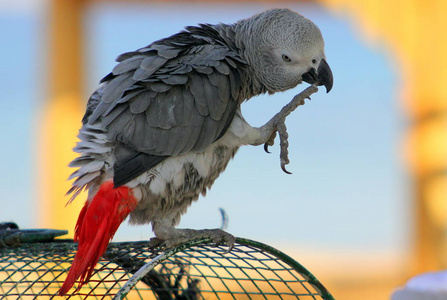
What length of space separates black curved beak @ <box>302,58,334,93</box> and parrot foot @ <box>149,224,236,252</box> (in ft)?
1.46

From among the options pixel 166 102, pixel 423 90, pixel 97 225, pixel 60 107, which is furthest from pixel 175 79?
pixel 423 90

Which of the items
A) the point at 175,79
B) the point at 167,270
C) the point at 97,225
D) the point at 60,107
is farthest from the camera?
the point at 60,107

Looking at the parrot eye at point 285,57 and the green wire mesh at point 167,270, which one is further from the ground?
the parrot eye at point 285,57

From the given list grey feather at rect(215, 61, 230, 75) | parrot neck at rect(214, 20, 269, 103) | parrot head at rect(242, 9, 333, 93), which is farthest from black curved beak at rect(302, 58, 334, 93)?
grey feather at rect(215, 61, 230, 75)

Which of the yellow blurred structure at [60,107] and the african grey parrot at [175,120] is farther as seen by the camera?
the yellow blurred structure at [60,107]

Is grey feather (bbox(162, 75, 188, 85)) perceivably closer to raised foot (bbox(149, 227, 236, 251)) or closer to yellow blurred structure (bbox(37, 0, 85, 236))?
raised foot (bbox(149, 227, 236, 251))

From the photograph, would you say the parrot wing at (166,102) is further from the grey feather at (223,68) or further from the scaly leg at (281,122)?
the scaly leg at (281,122)

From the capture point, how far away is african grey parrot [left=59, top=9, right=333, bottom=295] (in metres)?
1.07

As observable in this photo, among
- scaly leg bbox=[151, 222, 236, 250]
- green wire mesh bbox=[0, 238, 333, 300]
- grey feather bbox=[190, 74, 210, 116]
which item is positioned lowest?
green wire mesh bbox=[0, 238, 333, 300]

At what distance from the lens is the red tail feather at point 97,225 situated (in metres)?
0.97

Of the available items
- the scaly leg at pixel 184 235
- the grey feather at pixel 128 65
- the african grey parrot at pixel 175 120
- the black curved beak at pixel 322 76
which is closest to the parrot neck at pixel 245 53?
the african grey parrot at pixel 175 120

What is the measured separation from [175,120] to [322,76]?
396 mm

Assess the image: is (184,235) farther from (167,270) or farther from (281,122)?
(281,122)

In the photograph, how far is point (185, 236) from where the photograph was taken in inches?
45.3
